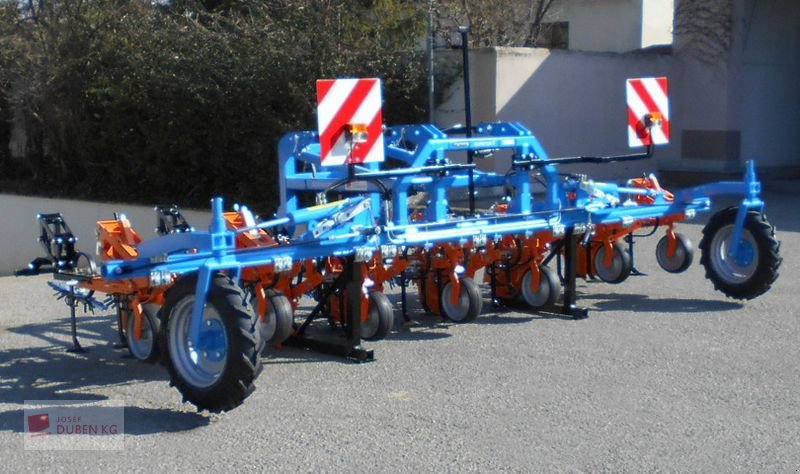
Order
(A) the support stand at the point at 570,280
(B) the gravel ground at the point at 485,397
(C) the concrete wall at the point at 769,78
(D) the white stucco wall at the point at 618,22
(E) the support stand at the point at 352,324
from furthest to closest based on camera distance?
(D) the white stucco wall at the point at 618,22, (C) the concrete wall at the point at 769,78, (A) the support stand at the point at 570,280, (E) the support stand at the point at 352,324, (B) the gravel ground at the point at 485,397

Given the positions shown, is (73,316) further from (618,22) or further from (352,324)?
(618,22)

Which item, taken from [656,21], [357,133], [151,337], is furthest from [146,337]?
[656,21]

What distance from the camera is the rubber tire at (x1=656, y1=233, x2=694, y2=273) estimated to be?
9.41m

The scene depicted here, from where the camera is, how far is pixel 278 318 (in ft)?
23.7

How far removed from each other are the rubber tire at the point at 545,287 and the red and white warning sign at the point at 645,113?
1.27m

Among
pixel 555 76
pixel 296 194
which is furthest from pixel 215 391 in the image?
pixel 555 76

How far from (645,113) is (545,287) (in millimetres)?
1658

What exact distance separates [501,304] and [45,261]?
144 inches

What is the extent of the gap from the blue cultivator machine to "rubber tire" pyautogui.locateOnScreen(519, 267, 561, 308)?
12 mm

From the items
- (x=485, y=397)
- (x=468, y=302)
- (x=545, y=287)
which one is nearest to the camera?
(x=485, y=397)

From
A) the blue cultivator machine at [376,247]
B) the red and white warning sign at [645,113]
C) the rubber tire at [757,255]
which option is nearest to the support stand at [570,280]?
the blue cultivator machine at [376,247]

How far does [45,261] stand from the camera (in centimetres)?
716

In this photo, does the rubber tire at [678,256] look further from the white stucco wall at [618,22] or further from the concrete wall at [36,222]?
the white stucco wall at [618,22]

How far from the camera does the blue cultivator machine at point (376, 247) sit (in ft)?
19.5
